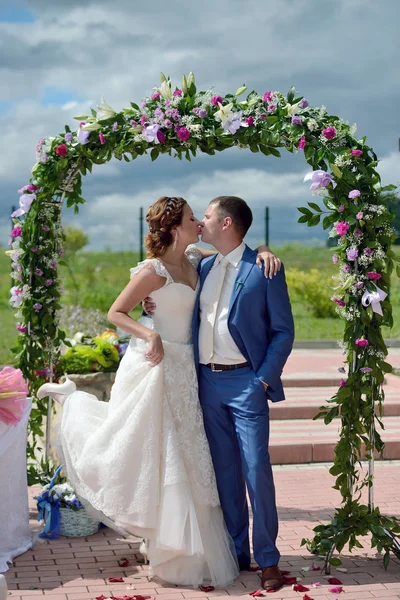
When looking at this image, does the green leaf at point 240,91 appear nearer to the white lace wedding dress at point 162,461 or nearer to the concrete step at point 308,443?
the white lace wedding dress at point 162,461

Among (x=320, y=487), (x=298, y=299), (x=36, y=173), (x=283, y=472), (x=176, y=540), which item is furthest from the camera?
(x=298, y=299)

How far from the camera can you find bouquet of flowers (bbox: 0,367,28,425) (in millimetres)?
4594

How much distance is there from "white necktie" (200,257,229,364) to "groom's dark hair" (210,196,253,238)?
203mm

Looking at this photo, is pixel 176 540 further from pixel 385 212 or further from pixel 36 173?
pixel 36 173

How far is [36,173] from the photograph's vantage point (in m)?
5.38

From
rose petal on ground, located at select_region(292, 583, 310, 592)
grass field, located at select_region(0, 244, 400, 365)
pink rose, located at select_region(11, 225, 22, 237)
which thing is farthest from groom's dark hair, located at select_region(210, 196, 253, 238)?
grass field, located at select_region(0, 244, 400, 365)

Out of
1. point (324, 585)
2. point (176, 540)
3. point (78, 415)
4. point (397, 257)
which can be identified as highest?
point (397, 257)

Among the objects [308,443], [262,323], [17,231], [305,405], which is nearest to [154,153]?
[17,231]

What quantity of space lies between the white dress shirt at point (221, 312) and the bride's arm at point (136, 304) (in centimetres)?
24

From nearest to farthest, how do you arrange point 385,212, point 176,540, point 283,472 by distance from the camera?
point 176,540
point 385,212
point 283,472

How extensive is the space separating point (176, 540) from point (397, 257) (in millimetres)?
1914

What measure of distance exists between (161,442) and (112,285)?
16550 mm

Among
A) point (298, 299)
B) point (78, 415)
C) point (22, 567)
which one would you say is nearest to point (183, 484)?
point (78, 415)

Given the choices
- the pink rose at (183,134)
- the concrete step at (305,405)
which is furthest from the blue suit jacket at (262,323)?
the concrete step at (305,405)
